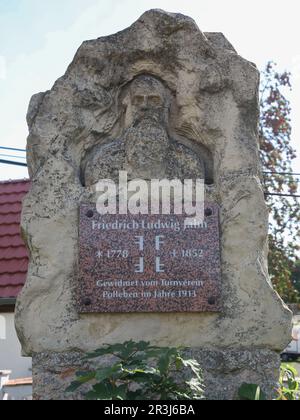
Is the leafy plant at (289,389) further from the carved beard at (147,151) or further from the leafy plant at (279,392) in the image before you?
the carved beard at (147,151)

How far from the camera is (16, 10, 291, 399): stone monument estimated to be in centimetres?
353

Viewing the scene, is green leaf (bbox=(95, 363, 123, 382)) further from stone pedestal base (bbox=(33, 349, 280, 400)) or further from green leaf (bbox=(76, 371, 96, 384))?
stone pedestal base (bbox=(33, 349, 280, 400))

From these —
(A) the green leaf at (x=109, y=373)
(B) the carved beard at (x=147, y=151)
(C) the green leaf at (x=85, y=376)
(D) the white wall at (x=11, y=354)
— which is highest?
(B) the carved beard at (x=147, y=151)

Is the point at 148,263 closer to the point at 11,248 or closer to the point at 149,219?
the point at 149,219

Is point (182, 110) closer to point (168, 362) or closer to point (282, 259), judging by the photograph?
point (168, 362)

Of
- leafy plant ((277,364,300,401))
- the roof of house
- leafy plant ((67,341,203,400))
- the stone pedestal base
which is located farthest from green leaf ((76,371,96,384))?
the roof of house

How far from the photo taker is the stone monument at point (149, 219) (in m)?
3.53

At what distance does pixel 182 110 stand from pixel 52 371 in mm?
1767

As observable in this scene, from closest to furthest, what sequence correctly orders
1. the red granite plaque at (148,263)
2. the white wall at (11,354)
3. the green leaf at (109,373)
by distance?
the green leaf at (109,373)
the red granite plaque at (148,263)
the white wall at (11,354)

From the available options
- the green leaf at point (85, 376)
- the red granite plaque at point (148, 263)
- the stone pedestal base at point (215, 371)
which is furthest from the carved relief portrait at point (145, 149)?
the green leaf at point (85, 376)

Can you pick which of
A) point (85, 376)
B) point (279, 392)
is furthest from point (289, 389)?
point (85, 376)

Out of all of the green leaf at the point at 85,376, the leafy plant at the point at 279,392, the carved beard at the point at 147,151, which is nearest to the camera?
the green leaf at the point at 85,376

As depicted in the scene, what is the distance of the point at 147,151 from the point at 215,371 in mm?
1354
